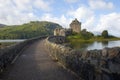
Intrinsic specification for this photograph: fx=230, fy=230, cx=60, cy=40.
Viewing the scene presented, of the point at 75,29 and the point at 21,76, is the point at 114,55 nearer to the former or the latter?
the point at 21,76

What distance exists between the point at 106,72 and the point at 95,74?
1085 millimetres

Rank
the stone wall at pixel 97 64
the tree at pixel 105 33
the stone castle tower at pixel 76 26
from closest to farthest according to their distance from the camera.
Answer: the stone wall at pixel 97 64, the tree at pixel 105 33, the stone castle tower at pixel 76 26

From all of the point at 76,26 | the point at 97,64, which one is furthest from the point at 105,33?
the point at 97,64

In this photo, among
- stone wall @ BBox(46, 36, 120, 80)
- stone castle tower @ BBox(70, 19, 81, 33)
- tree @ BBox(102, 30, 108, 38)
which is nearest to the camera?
stone wall @ BBox(46, 36, 120, 80)

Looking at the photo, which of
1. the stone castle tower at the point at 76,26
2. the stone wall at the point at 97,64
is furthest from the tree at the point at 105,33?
the stone wall at the point at 97,64

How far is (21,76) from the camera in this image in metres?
12.0

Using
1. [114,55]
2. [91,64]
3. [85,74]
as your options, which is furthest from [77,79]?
[114,55]

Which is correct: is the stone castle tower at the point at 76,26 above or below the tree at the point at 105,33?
above

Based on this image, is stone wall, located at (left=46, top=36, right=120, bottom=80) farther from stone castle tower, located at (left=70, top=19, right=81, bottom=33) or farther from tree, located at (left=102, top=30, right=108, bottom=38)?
stone castle tower, located at (left=70, top=19, right=81, bottom=33)

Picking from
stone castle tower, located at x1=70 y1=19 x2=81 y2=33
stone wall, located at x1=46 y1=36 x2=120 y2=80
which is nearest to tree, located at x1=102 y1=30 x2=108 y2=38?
stone castle tower, located at x1=70 y1=19 x2=81 y2=33

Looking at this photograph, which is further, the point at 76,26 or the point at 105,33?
the point at 76,26

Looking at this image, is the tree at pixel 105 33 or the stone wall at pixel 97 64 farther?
the tree at pixel 105 33

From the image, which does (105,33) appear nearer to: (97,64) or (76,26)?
(76,26)

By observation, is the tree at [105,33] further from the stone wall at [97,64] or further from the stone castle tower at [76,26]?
the stone wall at [97,64]
